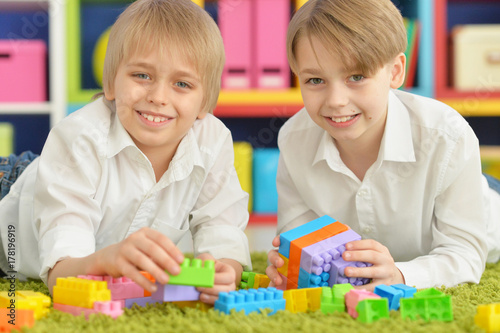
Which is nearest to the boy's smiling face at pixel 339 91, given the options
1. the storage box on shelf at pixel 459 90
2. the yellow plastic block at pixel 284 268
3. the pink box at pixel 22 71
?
the yellow plastic block at pixel 284 268

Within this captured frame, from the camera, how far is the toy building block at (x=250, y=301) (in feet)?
2.48

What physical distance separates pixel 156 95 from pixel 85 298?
39cm

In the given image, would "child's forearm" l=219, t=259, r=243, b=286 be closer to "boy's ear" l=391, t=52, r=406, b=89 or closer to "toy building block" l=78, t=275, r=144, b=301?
"toy building block" l=78, t=275, r=144, b=301

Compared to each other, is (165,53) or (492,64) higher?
(492,64)

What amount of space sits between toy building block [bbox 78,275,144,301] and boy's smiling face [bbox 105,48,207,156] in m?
0.33

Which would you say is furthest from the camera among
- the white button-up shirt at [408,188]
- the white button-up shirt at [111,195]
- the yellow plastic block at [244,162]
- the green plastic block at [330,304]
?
the yellow plastic block at [244,162]

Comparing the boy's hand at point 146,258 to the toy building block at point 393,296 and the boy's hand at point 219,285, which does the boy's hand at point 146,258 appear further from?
the toy building block at point 393,296

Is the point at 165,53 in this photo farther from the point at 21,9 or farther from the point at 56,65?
the point at 21,9

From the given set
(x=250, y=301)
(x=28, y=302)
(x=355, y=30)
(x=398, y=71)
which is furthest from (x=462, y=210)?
(x=28, y=302)

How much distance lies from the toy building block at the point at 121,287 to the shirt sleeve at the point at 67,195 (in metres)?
0.14

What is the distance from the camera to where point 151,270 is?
2.42 ft

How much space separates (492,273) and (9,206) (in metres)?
0.98

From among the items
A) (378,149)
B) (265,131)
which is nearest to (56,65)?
(265,131)

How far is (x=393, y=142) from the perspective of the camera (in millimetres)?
1138
